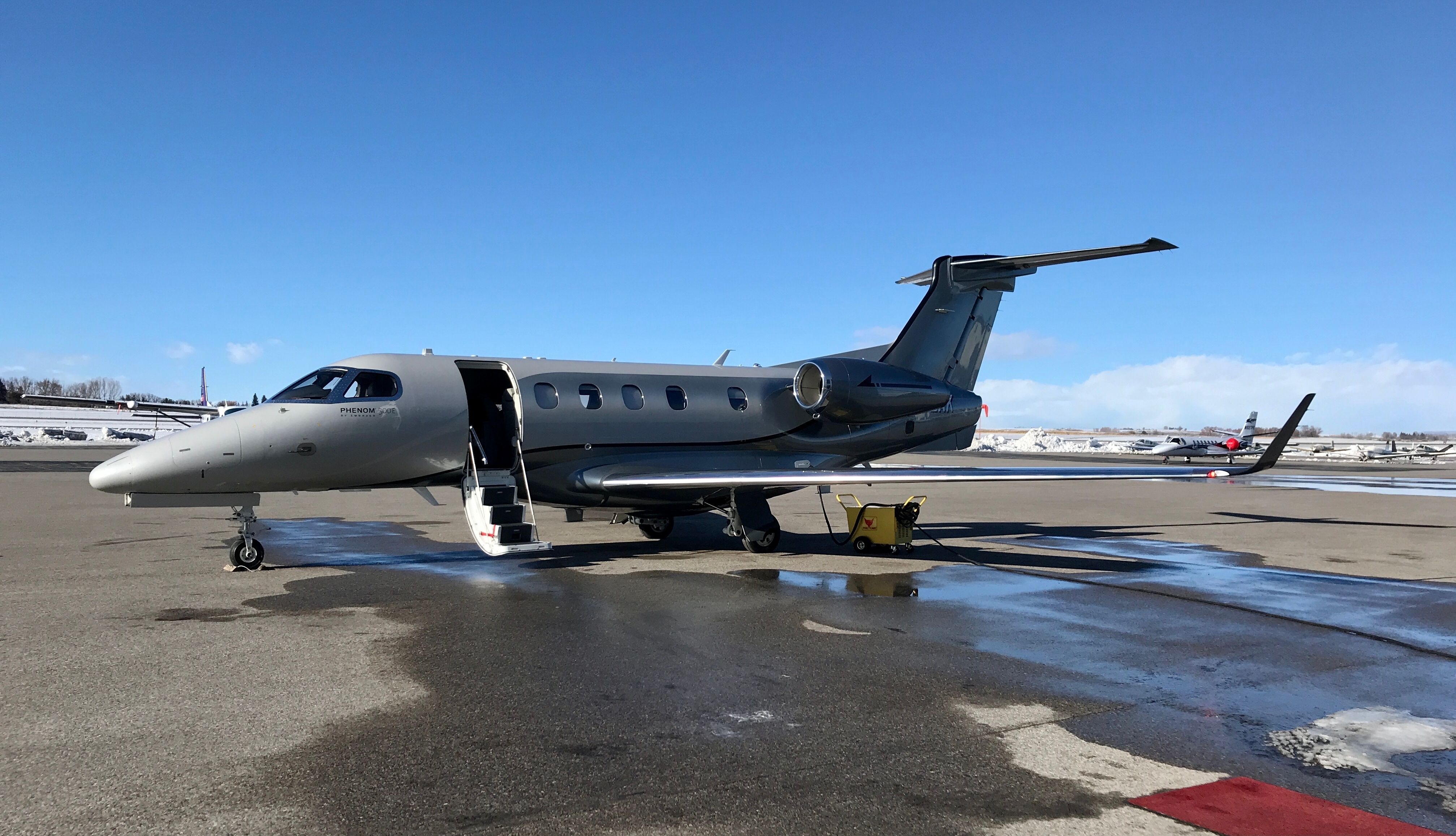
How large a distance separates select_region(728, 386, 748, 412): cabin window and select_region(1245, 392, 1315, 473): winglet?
306 inches

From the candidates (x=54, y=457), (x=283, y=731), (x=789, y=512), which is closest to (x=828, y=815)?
(x=283, y=731)

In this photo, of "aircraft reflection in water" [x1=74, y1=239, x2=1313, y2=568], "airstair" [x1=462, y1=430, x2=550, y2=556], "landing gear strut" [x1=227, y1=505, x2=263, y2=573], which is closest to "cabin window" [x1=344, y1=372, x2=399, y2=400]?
"aircraft reflection in water" [x1=74, y1=239, x2=1313, y2=568]

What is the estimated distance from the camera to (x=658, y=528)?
16.3 m

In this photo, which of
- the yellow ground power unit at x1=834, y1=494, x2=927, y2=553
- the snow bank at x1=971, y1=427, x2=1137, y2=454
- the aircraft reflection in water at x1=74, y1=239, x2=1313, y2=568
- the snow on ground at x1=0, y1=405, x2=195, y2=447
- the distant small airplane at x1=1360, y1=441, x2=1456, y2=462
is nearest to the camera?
the aircraft reflection in water at x1=74, y1=239, x2=1313, y2=568

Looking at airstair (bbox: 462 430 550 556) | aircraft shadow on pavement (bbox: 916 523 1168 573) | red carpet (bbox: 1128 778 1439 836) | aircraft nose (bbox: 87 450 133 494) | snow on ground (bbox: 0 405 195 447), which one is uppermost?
snow on ground (bbox: 0 405 195 447)

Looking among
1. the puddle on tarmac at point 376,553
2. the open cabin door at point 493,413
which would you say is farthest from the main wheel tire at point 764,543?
the open cabin door at point 493,413

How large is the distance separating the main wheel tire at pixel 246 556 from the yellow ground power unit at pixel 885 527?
27.7 feet

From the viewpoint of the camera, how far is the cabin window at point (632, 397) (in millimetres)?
14594

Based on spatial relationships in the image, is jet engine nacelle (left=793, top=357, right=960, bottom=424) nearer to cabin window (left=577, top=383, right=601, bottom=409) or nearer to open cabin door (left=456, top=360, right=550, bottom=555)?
cabin window (left=577, top=383, right=601, bottom=409)

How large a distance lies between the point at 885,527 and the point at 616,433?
4432mm

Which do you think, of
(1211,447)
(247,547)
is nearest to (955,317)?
(247,547)

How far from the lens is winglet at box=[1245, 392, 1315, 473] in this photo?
42.4 ft

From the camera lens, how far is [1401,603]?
1032cm

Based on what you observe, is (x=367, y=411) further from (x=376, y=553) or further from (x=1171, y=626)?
(x=1171, y=626)
